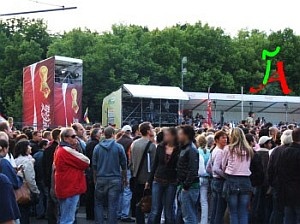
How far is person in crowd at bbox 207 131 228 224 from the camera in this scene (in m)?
9.44

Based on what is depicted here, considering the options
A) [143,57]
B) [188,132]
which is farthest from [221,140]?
[143,57]

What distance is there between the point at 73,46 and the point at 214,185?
48117mm

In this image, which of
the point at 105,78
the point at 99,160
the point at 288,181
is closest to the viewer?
the point at 288,181

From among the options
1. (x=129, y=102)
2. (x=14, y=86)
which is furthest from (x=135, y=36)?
(x=129, y=102)

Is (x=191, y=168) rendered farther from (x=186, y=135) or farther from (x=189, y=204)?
(x=189, y=204)

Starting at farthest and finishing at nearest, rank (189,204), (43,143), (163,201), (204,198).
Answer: (43,143), (204,198), (163,201), (189,204)

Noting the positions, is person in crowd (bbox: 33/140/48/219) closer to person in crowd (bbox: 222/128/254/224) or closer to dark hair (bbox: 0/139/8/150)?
person in crowd (bbox: 222/128/254/224)

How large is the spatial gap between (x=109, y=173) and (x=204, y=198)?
1.88 m

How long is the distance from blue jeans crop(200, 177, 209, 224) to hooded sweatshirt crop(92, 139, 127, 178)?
155cm

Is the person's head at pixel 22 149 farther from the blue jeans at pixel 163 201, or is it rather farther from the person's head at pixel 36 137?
the person's head at pixel 36 137

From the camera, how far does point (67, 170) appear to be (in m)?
9.33

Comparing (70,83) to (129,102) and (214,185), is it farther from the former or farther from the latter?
(214,185)

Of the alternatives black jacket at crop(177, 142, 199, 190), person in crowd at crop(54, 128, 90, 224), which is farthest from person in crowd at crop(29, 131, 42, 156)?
black jacket at crop(177, 142, 199, 190)

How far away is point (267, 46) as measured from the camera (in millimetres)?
65312
